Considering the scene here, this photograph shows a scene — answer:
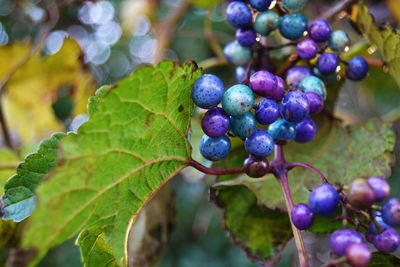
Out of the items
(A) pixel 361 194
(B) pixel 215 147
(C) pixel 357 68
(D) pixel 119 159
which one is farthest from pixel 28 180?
(C) pixel 357 68

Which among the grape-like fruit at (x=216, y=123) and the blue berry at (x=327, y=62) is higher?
the grape-like fruit at (x=216, y=123)

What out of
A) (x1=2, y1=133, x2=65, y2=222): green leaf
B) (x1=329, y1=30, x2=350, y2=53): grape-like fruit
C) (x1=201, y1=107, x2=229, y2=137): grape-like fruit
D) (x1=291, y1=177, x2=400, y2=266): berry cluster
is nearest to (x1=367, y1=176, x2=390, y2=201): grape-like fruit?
(x1=291, y1=177, x2=400, y2=266): berry cluster

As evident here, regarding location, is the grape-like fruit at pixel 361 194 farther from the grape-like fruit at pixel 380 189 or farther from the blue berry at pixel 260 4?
the blue berry at pixel 260 4

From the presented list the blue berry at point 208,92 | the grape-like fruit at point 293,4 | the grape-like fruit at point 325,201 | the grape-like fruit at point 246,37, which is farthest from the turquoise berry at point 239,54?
the grape-like fruit at point 325,201

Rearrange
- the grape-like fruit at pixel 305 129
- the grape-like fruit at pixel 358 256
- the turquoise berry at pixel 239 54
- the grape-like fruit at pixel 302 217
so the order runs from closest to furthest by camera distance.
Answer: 1. the grape-like fruit at pixel 358 256
2. the grape-like fruit at pixel 302 217
3. the grape-like fruit at pixel 305 129
4. the turquoise berry at pixel 239 54

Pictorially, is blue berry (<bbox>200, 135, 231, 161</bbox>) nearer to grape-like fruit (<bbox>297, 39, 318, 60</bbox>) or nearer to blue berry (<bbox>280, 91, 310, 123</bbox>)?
blue berry (<bbox>280, 91, 310, 123</bbox>)

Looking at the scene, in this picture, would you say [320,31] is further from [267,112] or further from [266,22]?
[267,112]

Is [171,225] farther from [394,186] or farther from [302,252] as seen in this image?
[394,186]
